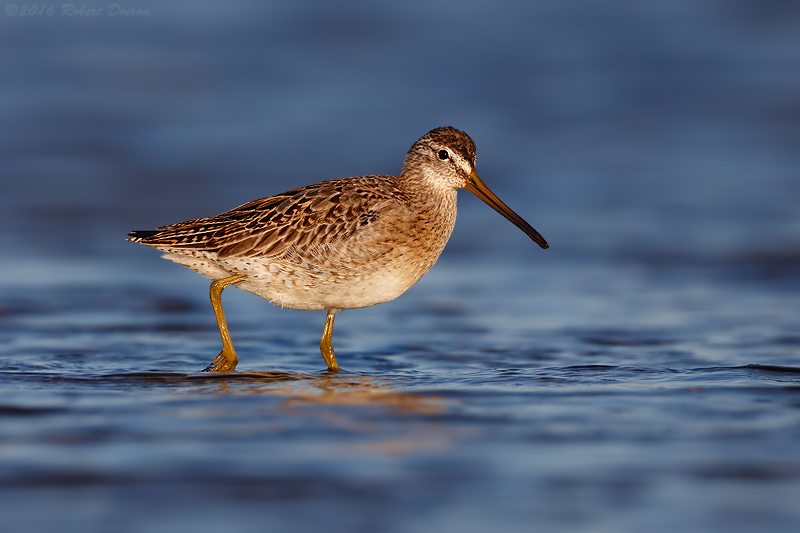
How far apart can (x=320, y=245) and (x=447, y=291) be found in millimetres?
2817

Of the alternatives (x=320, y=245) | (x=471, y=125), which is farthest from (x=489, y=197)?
(x=471, y=125)

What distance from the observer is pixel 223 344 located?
711 cm

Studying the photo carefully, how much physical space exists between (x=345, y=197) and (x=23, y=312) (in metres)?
3.16

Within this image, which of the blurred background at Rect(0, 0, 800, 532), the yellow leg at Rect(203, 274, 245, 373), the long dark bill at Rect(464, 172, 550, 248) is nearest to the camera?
the blurred background at Rect(0, 0, 800, 532)

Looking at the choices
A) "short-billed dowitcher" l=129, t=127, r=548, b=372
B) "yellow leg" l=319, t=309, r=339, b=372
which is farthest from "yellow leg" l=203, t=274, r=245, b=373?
"yellow leg" l=319, t=309, r=339, b=372

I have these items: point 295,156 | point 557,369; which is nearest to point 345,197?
point 557,369

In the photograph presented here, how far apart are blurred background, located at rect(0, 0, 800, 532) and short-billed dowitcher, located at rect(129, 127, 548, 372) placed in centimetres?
57

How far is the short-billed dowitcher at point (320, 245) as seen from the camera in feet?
23.0

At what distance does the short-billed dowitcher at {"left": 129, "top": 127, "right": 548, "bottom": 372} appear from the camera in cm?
702

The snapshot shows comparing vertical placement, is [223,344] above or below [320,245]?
below

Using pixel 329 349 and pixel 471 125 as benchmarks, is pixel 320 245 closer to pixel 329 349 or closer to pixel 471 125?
pixel 329 349

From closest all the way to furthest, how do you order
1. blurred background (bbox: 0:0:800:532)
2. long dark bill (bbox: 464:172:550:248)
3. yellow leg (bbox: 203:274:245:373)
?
blurred background (bbox: 0:0:800:532)
yellow leg (bbox: 203:274:245:373)
long dark bill (bbox: 464:172:550:248)

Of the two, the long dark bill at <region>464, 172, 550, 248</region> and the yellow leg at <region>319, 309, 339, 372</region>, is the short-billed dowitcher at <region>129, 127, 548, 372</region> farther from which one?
the long dark bill at <region>464, 172, 550, 248</region>

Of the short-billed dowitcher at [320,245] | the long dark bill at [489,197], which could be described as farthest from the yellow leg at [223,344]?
the long dark bill at [489,197]
